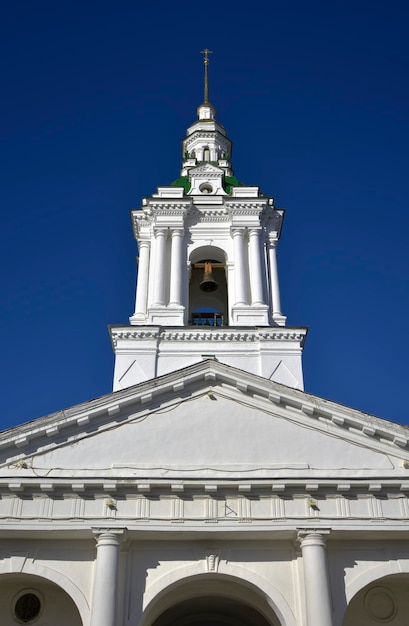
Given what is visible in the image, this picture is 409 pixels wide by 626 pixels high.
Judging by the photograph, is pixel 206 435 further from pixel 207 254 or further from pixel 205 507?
pixel 207 254

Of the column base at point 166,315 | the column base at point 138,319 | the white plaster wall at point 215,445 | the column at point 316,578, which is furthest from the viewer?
the column base at point 138,319

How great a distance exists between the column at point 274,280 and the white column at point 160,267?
3.92 metres

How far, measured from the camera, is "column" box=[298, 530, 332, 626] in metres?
14.2

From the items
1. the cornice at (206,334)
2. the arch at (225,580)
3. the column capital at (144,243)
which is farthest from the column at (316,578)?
the column capital at (144,243)

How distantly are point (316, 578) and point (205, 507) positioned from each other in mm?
2715

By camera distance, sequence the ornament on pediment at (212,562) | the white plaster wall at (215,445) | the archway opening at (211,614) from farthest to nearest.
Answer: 1. the archway opening at (211,614)
2. the white plaster wall at (215,445)
3. the ornament on pediment at (212,562)

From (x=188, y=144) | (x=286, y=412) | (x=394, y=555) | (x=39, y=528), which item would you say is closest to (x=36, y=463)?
(x=39, y=528)

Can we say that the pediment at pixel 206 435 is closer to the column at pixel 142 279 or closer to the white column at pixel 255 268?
the white column at pixel 255 268

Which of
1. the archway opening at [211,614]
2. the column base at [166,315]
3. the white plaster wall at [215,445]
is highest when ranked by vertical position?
the column base at [166,315]

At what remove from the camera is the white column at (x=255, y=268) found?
81.5 ft

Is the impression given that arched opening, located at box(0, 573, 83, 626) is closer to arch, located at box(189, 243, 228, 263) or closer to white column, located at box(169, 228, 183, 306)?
white column, located at box(169, 228, 183, 306)

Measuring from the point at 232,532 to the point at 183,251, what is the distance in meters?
→ 12.9

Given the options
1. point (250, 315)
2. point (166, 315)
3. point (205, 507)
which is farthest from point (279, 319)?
point (205, 507)

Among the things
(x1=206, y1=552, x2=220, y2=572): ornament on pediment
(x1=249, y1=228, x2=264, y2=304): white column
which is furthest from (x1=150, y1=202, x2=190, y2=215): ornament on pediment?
(x1=206, y1=552, x2=220, y2=572): ornament on pediment
